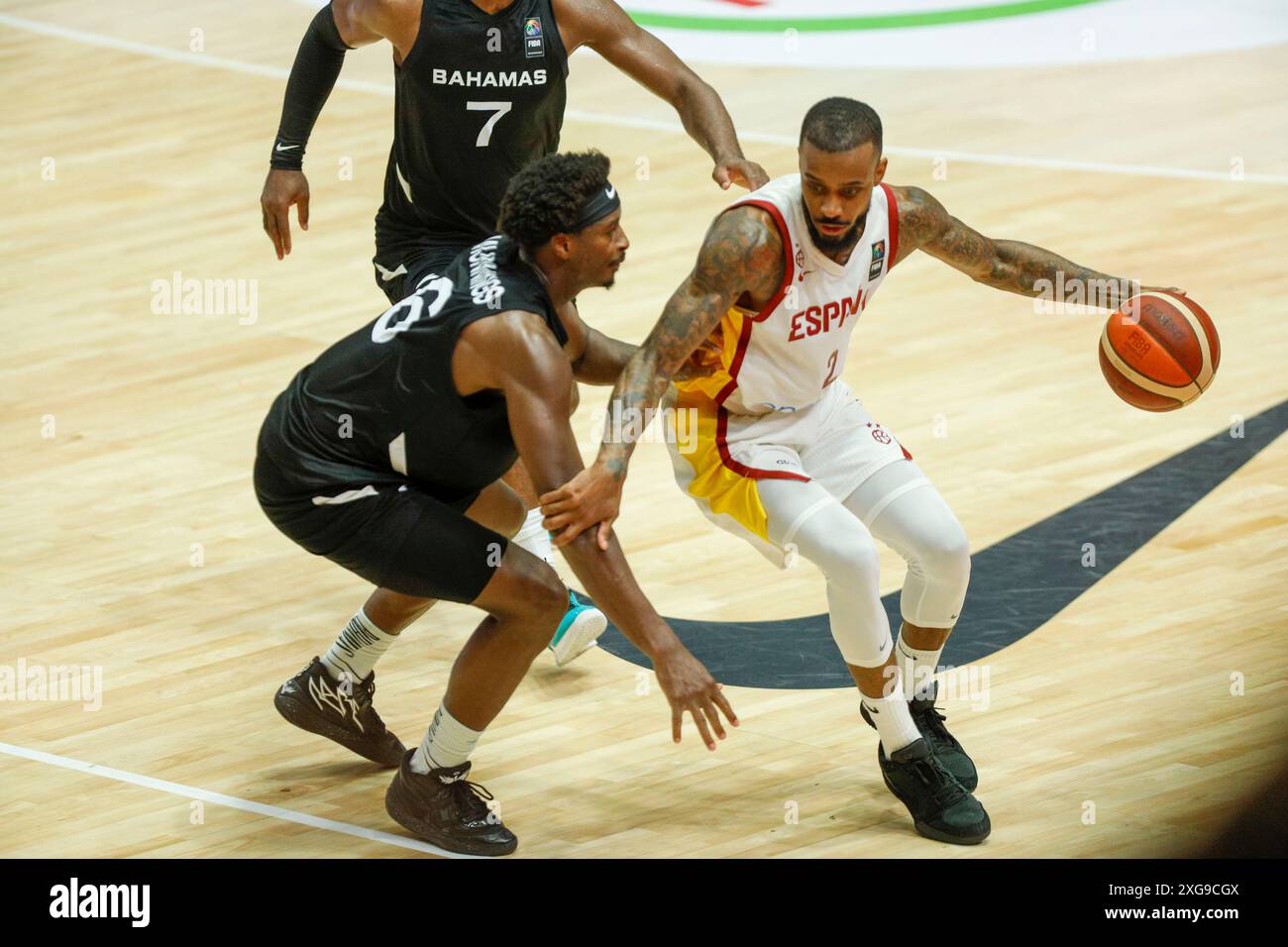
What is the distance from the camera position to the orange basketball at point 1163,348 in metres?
5.09

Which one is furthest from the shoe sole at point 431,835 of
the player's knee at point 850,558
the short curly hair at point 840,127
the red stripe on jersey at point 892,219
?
the short curly hair at point 840,127

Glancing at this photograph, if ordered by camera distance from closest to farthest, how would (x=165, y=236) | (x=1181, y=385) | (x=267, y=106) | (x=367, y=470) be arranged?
(x=367, y=470) → (x=1181, y=385) → (x=165, y=236) → (x=267, y=106)

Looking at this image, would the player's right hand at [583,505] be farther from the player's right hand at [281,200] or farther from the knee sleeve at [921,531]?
the player's right hand at [281,200]

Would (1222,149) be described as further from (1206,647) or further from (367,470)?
(367,470)

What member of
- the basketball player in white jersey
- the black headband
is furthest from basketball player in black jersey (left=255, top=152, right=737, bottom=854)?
the basketball player in white jersey

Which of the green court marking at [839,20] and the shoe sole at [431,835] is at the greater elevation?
the green court marking at [839,20]

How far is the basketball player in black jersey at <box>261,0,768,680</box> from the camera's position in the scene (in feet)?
18.7

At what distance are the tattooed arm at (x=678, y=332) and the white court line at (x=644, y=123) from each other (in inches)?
252

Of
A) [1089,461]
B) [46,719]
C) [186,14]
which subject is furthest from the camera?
[186,14]

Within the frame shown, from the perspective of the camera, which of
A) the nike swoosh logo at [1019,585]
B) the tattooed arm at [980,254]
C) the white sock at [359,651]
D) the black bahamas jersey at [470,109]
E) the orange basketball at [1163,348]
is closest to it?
the tattooed arm at [980,254]

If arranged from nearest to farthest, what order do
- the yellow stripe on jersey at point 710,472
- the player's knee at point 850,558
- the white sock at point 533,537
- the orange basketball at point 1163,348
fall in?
the player's knee at point 850,558
the yellow stripe on jersey at point 710,472
the orange basketball at point 1163,348
the white sock at point 533,537

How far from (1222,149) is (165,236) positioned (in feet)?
19.8

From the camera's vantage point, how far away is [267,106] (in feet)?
41.1
